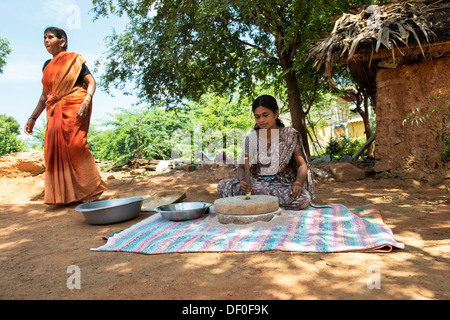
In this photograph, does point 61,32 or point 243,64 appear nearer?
point 61,32

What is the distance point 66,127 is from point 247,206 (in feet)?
9.27

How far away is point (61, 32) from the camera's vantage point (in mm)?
4250

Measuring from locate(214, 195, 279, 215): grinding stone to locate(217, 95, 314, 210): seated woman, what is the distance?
1.18ft

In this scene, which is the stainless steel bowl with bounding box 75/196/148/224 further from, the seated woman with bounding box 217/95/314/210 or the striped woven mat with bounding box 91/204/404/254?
the seated woman with bounding box 217/95/314/210

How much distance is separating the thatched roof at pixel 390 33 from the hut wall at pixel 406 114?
25cm

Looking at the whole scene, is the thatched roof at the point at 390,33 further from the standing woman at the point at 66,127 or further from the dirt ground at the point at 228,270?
the standing woman at the point at 66,127

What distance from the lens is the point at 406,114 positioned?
4.82m

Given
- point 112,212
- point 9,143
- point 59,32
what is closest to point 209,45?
point 59,32

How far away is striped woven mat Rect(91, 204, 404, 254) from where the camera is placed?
2.16 meters

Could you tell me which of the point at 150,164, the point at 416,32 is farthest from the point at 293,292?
the point at 150,164

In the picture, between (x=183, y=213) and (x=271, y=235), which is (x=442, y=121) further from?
(x=183, y=213)
